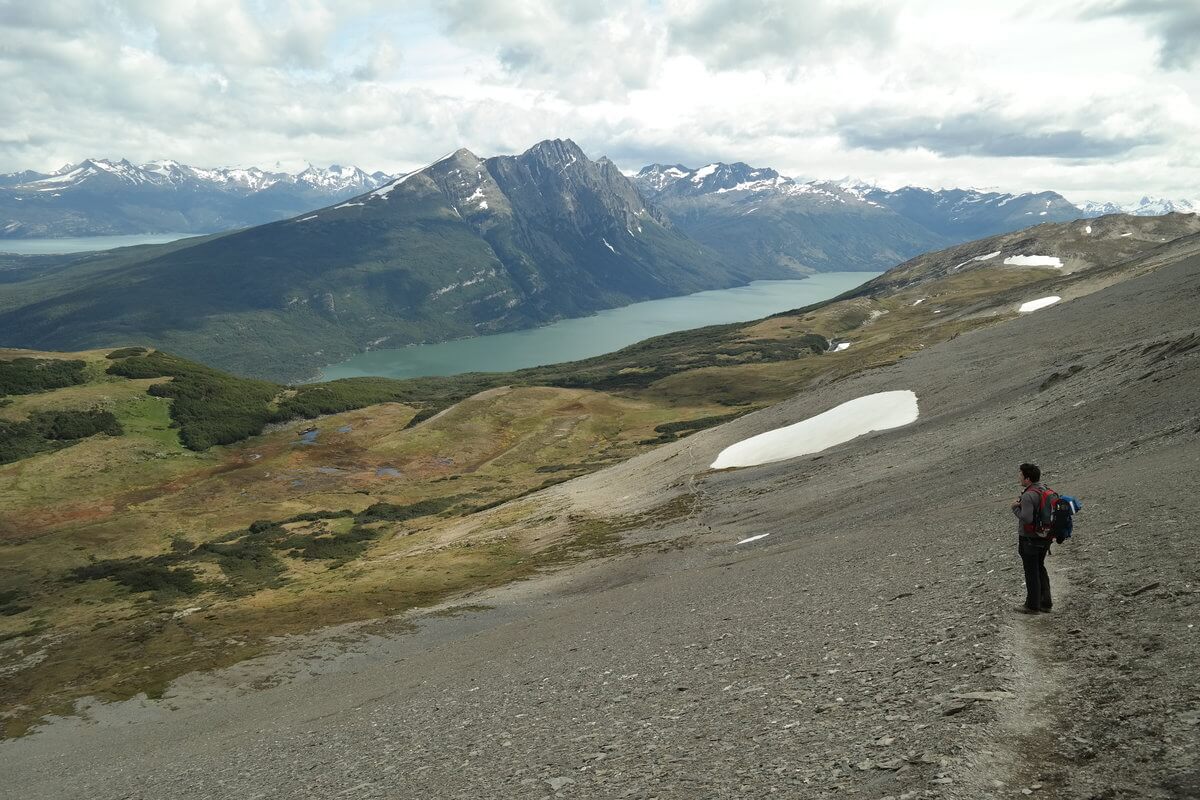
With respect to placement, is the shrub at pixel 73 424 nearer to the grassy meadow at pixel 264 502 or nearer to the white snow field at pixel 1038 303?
the grassy meadow at pixel 264 502

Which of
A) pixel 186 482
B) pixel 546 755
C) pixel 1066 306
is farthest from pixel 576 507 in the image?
pixel 186 482

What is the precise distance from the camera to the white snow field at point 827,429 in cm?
5709

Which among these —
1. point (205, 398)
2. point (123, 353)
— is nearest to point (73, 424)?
point (205, 398)

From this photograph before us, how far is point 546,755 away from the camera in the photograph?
49.9ft

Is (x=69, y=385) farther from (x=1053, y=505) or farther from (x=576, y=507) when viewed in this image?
(x=1053, y=505)

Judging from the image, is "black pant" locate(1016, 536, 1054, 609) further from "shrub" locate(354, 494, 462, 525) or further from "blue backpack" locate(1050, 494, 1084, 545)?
"shrub" locate(354, 494, 462, 525)

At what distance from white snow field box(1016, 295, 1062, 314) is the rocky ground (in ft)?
290

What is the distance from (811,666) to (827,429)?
47.7 meters

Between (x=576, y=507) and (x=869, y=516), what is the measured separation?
35794 millimetres

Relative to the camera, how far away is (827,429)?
61.2 meters

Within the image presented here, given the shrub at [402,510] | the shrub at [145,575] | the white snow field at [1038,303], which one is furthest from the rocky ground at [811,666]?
the white snow field at [1038,303]

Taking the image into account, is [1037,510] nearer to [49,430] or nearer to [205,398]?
[49,430]

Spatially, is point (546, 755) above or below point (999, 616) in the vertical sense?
below

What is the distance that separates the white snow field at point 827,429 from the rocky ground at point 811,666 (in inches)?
362
